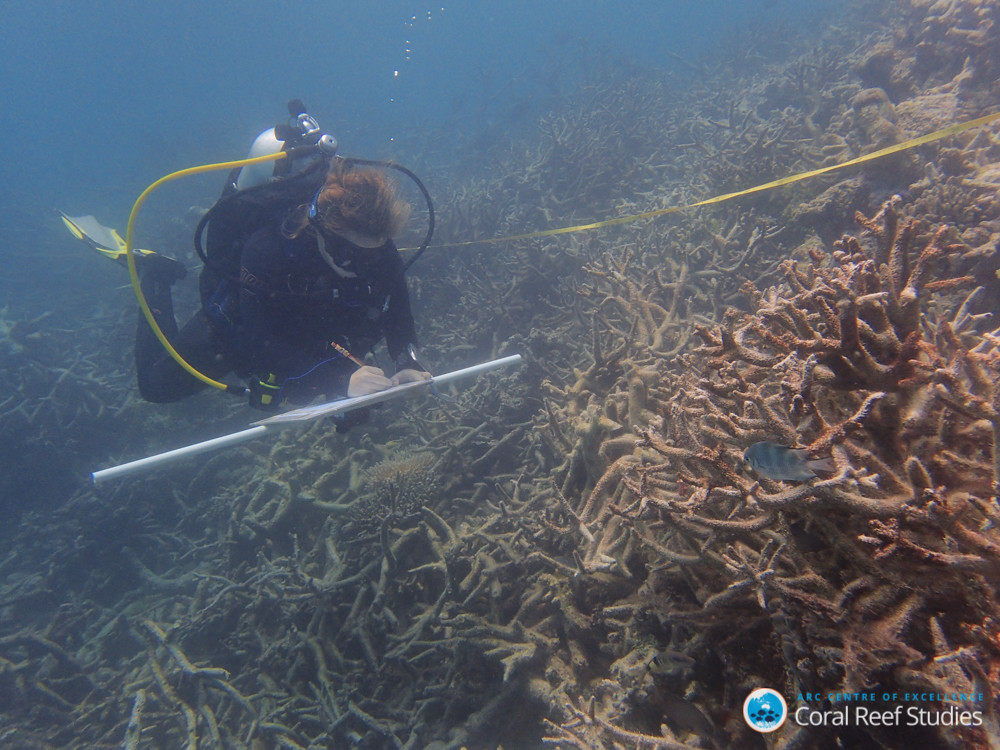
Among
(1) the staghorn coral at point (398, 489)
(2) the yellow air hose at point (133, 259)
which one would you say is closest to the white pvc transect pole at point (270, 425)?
(2) the yellow air hose at point (133, 259)

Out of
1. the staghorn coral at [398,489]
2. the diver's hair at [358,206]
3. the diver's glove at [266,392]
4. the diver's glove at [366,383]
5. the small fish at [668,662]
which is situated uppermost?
the diver's hair at [358,206]

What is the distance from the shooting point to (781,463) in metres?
1.41

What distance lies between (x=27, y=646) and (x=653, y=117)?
13.6 m

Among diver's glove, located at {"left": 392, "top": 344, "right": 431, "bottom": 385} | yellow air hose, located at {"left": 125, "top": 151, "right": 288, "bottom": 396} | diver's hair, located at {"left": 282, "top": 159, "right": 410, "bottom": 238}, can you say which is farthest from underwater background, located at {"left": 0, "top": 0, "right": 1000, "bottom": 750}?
diver's hair, located at {"left": 282, "top": 159, "right": 410, "bottom": 238}

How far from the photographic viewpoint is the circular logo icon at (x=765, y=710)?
1517mm

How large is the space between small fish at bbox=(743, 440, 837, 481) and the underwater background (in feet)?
0.22

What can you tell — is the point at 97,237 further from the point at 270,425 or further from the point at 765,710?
the point at 765,710

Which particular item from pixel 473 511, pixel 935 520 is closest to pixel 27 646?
pixel 473 511

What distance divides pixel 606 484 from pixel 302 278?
2551 mm

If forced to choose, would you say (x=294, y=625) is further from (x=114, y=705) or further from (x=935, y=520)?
(x=935, y=520)

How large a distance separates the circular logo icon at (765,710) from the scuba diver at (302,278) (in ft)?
7.55

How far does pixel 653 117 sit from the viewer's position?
10.2 metres

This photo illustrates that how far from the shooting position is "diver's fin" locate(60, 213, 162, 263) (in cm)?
510

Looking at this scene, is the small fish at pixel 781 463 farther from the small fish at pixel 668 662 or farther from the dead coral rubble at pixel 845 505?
the small fish at pixel 668 662
